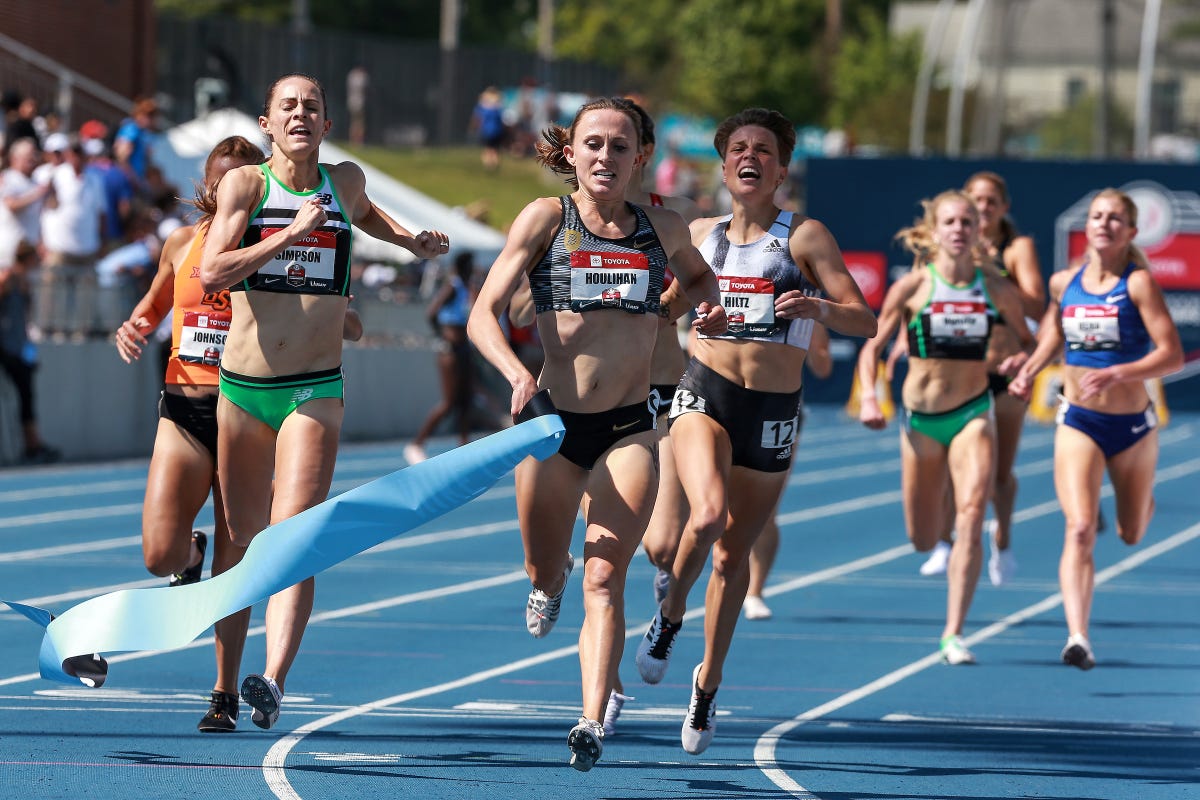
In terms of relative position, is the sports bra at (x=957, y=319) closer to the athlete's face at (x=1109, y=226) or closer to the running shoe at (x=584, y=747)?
the athlete's face at (x=1109, y=226)

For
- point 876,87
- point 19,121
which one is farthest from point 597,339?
point 876,87

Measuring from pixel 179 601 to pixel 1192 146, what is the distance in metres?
45.6

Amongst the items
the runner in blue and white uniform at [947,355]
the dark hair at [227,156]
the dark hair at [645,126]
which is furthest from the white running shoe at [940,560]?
the dark hair at [227,156]

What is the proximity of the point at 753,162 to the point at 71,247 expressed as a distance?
15840 mm

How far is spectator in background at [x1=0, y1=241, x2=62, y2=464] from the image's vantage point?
2102cm

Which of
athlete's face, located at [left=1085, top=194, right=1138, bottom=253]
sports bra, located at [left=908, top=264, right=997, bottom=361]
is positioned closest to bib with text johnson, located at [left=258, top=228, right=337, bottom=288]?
athlete's face, located at [left=1085, top=194, right=1138, bottom=253]

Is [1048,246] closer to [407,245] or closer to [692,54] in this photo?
[407,245]

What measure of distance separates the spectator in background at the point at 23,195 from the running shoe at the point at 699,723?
15.2 meters

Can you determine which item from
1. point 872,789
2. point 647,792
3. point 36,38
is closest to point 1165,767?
point 872,789

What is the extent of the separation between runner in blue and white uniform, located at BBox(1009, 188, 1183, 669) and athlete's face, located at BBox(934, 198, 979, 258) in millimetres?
722

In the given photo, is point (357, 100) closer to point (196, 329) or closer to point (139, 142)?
point (139, 142)

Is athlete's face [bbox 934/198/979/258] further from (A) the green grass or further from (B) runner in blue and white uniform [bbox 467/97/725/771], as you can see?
(A) the green grass

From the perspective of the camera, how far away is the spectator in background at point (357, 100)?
52969mm

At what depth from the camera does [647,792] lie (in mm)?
7742
